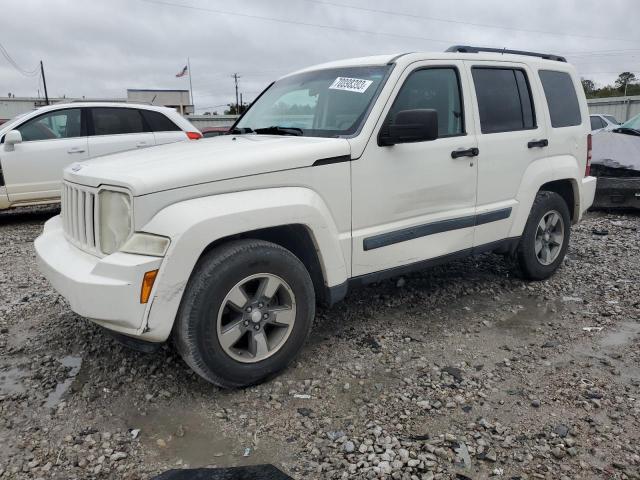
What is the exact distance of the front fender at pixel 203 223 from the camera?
2.57 metres

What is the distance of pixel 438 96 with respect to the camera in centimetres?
379

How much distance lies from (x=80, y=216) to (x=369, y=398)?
6.37 ft

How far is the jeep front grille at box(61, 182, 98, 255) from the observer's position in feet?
9.41

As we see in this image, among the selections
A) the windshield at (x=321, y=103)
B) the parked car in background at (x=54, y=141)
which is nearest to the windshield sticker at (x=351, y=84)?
the windshield at (x=321, y=103)

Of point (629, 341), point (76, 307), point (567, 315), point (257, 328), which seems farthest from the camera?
point (567, 315)

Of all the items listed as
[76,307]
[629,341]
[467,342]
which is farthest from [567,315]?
[76,307]

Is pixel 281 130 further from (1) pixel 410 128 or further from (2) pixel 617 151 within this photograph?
(2) pixel 617 151

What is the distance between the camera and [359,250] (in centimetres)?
332

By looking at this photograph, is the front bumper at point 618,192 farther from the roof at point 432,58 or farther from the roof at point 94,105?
the roof at point 94,105

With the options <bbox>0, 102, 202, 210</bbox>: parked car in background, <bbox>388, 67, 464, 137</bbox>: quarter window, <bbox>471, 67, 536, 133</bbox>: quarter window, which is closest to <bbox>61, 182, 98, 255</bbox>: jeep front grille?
<bbox>388, 67, 464, 137</bbox>: quarter window

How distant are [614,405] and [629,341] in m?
1.00

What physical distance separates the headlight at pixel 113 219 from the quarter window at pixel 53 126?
216 inches

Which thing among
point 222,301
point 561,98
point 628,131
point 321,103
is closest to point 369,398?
point 222,301

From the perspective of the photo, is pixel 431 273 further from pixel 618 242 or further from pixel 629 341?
pixel 618 242
